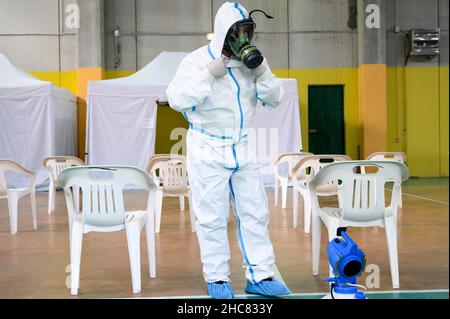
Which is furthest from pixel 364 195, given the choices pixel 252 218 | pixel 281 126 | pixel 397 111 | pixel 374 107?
pixel 397 111

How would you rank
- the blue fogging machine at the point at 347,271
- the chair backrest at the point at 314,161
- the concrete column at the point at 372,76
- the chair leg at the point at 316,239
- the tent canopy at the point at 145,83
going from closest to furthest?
the blue fogging machine at the point at 347,271 < the chair leg at the point at 316,239 < the chair backrest at the point at 314,161 < the tent canopy at the point at 145,83 < the concrete column at the point at 372,76

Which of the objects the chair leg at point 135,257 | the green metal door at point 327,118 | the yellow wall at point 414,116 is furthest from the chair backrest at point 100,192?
the yellow wall at point 414,116

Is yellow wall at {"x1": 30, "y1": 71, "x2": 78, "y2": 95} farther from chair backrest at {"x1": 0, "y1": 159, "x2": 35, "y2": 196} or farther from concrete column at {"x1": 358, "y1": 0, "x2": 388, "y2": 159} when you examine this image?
chair backrest at {"x1": 0, "y1": 159, "x2": 35, "y2": 196}

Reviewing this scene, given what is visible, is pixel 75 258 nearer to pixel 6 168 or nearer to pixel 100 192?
pixel 100 192

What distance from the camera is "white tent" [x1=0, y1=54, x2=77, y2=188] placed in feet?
26.7

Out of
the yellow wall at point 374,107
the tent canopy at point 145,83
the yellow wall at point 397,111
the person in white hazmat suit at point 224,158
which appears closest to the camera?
the person in white hazmat suit at point 224,158

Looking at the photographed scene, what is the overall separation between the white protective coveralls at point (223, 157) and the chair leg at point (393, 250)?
0.61 metres

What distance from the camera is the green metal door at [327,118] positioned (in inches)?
420

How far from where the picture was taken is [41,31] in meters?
10.1

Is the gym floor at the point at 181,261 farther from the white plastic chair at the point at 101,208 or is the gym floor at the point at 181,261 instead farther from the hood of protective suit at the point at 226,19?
the hood of protective suit at the point at 226,19

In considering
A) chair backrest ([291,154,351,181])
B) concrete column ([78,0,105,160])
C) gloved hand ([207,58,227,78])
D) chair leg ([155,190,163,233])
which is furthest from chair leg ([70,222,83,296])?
concrete column ([78,0,105,160])

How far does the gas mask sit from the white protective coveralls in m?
0.07
